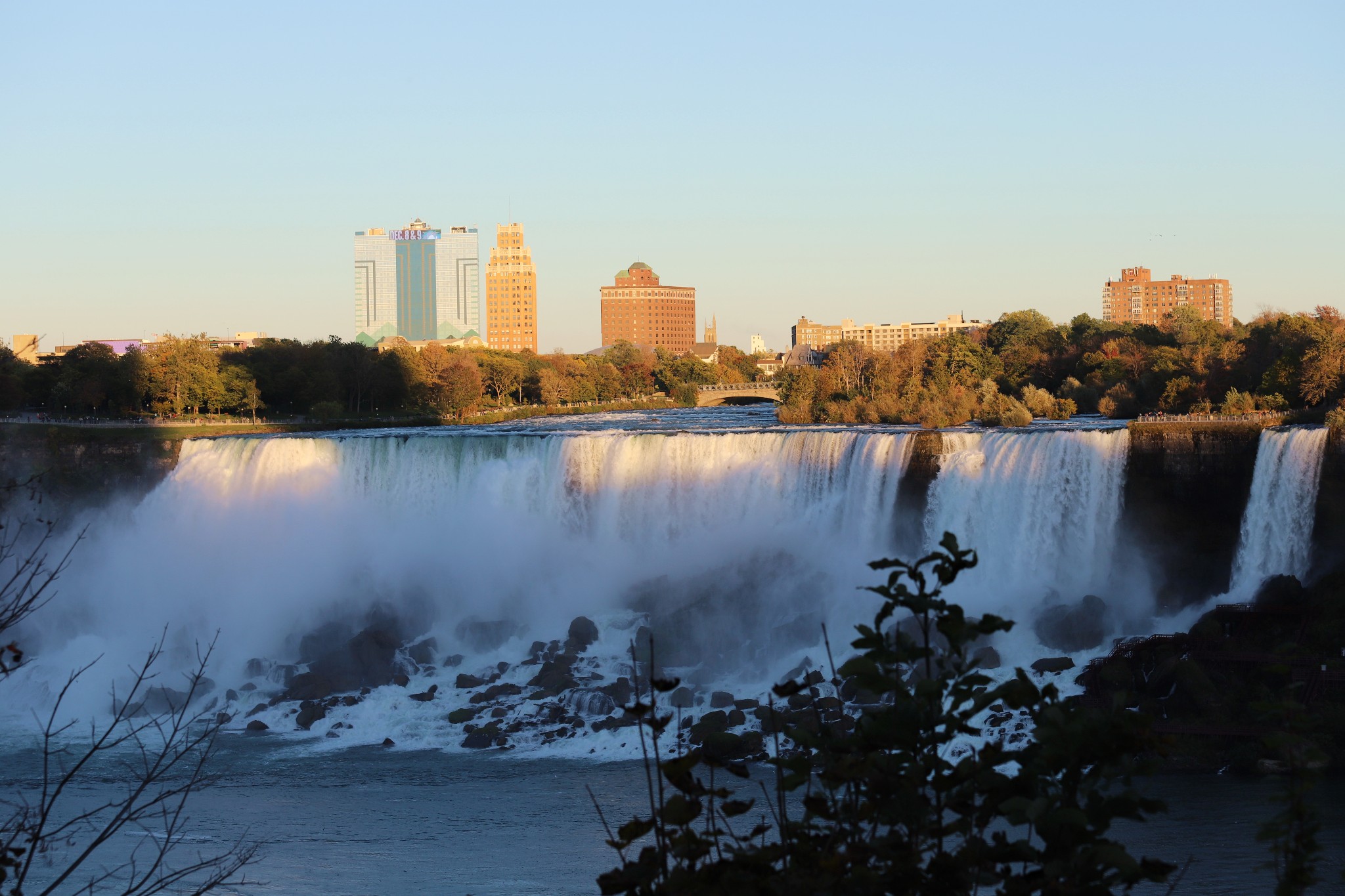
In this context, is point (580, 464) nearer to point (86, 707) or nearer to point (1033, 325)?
point (86, 707)

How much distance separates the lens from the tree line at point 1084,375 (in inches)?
1305

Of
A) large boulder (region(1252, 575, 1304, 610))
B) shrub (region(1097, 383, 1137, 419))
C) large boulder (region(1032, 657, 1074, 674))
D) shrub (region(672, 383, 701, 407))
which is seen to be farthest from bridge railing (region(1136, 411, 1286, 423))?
shrub (region(672, 383, 701, 407))

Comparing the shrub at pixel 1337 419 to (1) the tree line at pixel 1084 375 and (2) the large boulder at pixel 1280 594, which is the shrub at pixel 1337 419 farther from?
(2) the large boulder at pixel 1280 594

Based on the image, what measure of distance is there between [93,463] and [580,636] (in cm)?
1733

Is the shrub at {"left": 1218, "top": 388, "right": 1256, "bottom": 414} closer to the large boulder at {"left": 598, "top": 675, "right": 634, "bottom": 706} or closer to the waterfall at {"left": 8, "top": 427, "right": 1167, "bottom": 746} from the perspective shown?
the waterfall at {"left": 8, "top": 427, "right": 1167, "bottom": 746}

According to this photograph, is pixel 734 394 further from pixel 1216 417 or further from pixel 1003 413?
pixel 1216 417

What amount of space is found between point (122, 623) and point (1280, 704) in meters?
30.7

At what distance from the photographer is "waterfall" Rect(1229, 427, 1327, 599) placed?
77.2ft

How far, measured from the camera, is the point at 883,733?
10.0 ft

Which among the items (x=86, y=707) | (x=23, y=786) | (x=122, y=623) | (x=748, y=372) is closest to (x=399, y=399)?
(x=122, y=623)

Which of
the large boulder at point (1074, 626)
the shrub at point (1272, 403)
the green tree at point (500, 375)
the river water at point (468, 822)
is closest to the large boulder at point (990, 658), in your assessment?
the large boulder at point (1074, 626)

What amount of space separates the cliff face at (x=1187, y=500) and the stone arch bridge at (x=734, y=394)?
48.8 m

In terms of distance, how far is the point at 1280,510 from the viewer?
2384 centimetres

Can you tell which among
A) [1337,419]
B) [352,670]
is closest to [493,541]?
[352,670]
